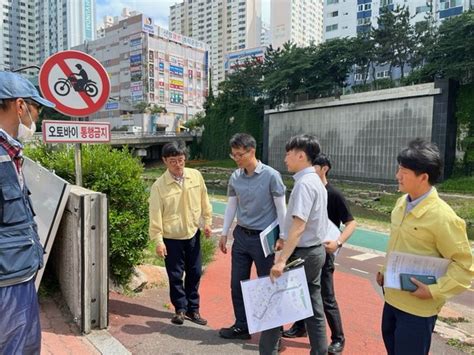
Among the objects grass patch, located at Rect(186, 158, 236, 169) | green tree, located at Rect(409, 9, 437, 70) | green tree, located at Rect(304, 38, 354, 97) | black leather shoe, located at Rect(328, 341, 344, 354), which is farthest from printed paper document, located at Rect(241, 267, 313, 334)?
grass patch, located at Rect(186, 158, 236, 169)

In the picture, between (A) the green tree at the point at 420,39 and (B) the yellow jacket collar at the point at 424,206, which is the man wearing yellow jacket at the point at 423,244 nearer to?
(B) the yellow jacket collar at the point at 424,206

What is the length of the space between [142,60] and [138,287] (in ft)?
222

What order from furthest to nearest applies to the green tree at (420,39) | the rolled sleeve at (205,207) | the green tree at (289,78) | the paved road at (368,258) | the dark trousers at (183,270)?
the green tree at (289,78), the green tree at (420,39), the paved road at (368,258), the rolled sleeve at (205,207), the dark trousers at (183,270)

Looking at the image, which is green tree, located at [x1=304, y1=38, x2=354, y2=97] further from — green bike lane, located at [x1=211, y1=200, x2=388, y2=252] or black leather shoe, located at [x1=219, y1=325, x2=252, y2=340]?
black leather shoe, located at [x1=219, y1=325, x2=252, y2=340]

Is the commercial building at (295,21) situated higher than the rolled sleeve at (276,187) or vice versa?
the commercial building at (295,21)

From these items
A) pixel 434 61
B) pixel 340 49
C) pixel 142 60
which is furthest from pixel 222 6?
pixel 434 61

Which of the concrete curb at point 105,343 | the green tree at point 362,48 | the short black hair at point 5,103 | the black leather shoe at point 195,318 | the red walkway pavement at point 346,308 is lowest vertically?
the red walkway pavement at point 346,308

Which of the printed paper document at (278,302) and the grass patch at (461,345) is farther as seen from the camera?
the grass patch at (461,345)

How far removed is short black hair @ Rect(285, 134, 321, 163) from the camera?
8.57 ft

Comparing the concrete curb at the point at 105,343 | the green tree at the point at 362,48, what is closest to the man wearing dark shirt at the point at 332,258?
the concrete curb at the point at 105,343

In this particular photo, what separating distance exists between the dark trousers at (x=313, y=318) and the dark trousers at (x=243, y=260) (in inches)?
20.9

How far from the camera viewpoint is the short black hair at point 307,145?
261 centimetres

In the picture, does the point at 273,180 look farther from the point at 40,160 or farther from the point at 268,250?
the point at 40,160

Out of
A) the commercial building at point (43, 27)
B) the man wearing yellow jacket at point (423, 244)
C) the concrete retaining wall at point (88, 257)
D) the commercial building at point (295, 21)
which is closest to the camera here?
the man wearing yellow jacket at point (423, 244)
